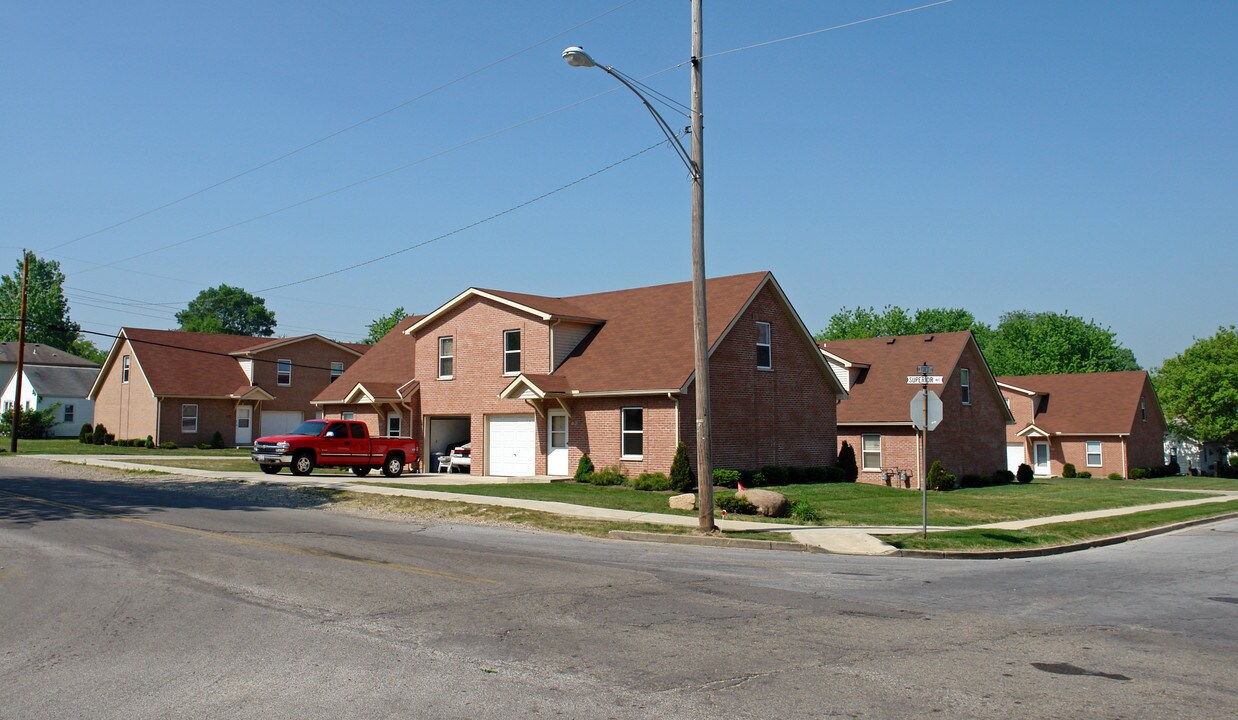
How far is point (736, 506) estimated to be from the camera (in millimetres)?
22062

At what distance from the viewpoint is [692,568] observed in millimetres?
13602

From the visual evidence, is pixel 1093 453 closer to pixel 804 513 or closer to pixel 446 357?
pixel 446 357

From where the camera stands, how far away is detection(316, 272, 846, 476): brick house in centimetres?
3045

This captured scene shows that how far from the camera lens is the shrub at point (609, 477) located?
98.0 ft

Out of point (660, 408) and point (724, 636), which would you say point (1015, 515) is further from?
point (724, 636)

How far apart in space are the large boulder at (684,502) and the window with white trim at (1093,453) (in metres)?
40.1

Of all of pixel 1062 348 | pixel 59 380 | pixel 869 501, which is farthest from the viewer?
pixel 1062 348

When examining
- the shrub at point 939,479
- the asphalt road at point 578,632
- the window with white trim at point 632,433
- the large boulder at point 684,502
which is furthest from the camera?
the shrub at point 939,479

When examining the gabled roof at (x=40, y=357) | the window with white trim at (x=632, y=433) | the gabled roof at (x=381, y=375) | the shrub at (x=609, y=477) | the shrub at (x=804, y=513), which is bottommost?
the shrub at (x=804, y=513)

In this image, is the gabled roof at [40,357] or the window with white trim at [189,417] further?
the gabled roof at [40,357]

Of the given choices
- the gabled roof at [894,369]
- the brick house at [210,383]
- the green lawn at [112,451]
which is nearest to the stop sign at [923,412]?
the gabled roof at [894,369]

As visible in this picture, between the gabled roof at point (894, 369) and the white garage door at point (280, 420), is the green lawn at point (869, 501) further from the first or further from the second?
Result: the white garage door at point (280, 420)

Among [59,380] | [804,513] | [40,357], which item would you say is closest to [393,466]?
[804,513]

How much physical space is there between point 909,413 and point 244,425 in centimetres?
3893
